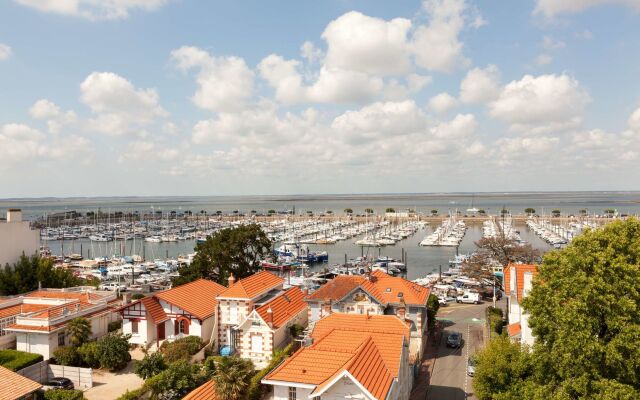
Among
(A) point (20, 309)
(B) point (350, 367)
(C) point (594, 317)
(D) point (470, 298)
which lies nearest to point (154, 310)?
(A) point (20, 309)

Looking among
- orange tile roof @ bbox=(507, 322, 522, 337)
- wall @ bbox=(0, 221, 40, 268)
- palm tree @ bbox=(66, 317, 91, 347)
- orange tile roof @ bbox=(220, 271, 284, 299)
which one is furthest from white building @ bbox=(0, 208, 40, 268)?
orange tile roof @ bbox=(507, 322, 522, 337)

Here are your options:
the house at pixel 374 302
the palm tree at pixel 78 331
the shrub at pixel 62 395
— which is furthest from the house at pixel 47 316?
the house at pixel 374 302

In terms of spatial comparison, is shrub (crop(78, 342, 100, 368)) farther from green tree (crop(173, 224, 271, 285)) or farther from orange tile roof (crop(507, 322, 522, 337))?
orange tile roof (crop(507, 322, 522, 337))

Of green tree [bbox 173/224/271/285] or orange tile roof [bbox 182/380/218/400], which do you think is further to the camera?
green tree [bbox 173/224/271/285]

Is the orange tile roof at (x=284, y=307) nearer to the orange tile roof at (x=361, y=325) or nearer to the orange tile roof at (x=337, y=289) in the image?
the orange tile roof at (x=337, y=289)

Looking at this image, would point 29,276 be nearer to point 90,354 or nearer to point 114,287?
point 90,354

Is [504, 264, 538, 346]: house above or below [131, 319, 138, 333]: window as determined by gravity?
above

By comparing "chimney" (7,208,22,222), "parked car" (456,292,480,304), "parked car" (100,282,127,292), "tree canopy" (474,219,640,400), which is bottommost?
"parked car" (100,282,127,292)
